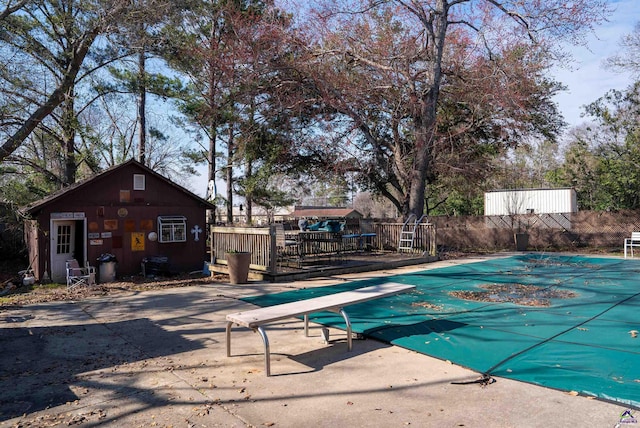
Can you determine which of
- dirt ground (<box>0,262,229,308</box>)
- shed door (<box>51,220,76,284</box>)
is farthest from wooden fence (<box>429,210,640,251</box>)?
shed door (<box>51,220,76,284</box>)

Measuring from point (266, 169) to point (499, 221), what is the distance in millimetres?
13416

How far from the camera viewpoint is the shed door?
12.8 meters

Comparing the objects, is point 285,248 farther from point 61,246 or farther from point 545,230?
point 545,230

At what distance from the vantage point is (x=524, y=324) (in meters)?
6.39

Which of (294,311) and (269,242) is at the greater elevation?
(269,242)

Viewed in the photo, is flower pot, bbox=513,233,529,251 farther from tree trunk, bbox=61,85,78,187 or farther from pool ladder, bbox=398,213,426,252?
tree trunk, bbox=61,85,78,187

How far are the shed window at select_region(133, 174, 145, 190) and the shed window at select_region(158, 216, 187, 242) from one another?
1.15 m

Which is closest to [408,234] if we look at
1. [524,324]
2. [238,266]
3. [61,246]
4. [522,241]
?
[522,241]

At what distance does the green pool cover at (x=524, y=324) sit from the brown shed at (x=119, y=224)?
647 cm

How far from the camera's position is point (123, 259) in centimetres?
1348

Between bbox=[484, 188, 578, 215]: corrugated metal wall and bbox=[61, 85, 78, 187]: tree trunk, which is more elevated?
bbox=[61, 85, 78, 187]: tree trunk

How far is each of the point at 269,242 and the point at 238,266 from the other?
3.45 ft

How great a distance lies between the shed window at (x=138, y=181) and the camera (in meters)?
13.9

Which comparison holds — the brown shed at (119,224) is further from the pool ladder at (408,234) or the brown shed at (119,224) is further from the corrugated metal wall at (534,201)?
the corrugated metal wall at (534,201)
